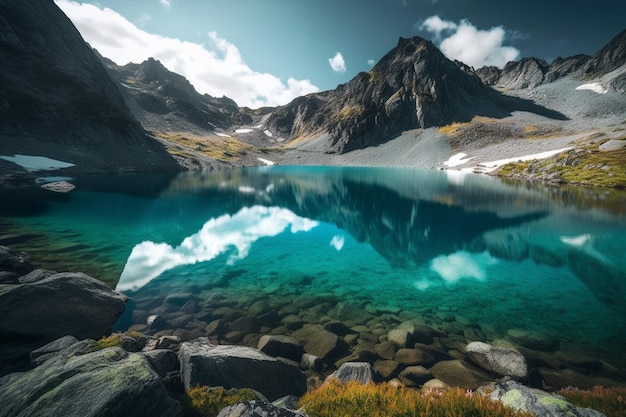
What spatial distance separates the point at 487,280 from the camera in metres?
20.2

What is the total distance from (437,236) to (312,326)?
21.9 metres

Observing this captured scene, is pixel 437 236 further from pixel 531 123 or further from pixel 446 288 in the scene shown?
pixel 531 123

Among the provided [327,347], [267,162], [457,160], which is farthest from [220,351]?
[267,162]

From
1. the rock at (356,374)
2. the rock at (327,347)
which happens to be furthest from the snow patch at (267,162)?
the rock at (356,374)

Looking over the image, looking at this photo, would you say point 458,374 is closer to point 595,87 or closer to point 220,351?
point 220,351

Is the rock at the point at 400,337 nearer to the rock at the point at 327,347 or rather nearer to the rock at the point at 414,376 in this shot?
the rock at the point at 414,376

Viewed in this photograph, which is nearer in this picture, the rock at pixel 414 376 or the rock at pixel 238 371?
the rock at pixel 238 371

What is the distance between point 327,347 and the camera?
12.4m

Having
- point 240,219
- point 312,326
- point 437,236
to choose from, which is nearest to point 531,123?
point 437,236

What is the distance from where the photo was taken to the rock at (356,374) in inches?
360

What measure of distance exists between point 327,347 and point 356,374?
323cm

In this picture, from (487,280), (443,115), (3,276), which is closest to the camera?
(3,276)

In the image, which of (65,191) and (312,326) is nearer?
(312,326)

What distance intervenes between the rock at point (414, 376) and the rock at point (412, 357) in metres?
0.41
